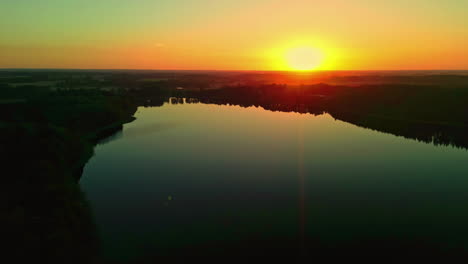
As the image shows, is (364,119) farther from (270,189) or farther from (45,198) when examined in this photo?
(45,198)

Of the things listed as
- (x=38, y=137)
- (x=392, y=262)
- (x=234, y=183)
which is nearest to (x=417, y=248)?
(x=392, y=262)

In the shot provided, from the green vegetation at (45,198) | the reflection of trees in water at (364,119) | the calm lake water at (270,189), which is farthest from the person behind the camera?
the reflection of trees in water at (364,119)

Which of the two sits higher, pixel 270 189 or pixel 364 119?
pixel 364 119

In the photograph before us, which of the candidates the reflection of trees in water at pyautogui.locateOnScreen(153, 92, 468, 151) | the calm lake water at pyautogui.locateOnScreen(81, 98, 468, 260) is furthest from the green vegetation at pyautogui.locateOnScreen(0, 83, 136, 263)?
the reflection of trees in water at pyautogui.locateOnScreen(153, 92, 468, 151)

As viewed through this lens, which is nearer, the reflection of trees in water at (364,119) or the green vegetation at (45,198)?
the green vegetation at (45,198)

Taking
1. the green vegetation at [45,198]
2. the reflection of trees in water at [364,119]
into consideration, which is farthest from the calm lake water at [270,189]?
the reflection of trees in water at [364,119]

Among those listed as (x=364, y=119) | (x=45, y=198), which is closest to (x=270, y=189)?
(x=45, y=198)

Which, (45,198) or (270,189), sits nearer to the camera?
(45,198)

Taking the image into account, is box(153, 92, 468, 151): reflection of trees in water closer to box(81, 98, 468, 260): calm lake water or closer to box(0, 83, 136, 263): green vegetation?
box(81, 98, 468, 260): calm lake water

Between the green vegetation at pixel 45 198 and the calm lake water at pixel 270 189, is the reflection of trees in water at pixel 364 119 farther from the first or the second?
the green vegetation at pixel 45 198
